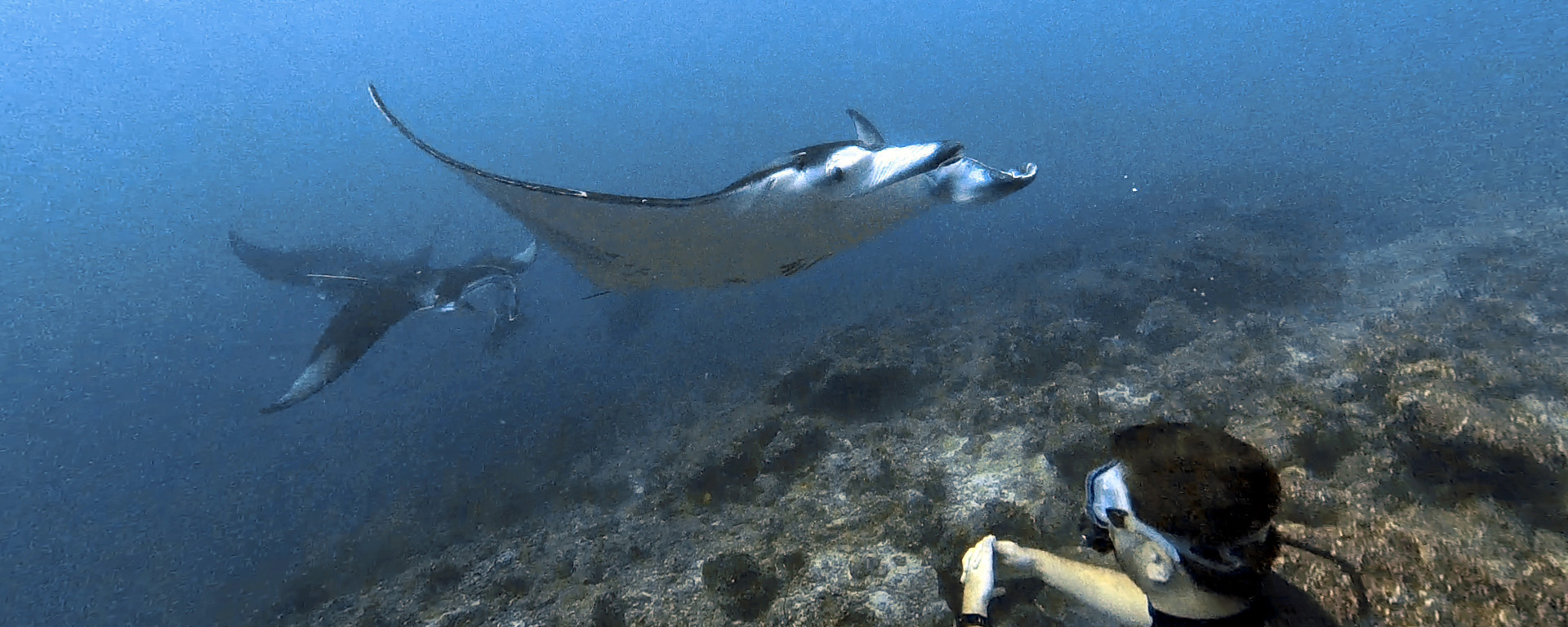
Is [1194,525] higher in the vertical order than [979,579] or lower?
higher

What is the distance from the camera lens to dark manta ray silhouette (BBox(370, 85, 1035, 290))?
230 cm

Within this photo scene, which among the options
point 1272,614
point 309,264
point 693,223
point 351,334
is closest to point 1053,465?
point 1272,614

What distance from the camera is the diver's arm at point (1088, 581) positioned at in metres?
1.80

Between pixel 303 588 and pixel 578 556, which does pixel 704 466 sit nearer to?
pixel 578 556

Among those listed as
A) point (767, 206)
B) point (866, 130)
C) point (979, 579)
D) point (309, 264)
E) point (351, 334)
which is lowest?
point (979, 579)

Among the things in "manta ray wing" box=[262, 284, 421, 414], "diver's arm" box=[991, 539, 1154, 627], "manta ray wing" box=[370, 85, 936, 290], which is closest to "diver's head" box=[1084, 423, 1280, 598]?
"diver's arm" box=[991, 539, 1154, 627]

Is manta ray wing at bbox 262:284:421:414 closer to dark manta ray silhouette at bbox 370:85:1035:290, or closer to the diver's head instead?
dark manta ray silhouette at bbox 370:85:1035:290

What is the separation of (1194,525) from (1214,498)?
75 mm

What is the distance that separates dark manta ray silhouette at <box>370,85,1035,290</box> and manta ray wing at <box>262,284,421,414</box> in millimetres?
5119

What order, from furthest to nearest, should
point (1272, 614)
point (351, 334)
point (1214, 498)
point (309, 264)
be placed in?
point (309, 264), point (351, 334), point (1272, 614), point (1214, 498)

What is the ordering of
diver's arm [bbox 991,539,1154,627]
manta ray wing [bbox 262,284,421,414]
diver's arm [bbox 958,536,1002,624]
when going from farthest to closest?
manta ray wing [bbox 262,284,421,414]
diver's arm [bbox 958,536,1002,624]
diver's arm [bbox 991,539,1154,627]

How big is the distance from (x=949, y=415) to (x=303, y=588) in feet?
22.1

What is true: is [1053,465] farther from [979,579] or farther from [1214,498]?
[1214,498]

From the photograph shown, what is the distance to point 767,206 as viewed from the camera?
252 centimetres
